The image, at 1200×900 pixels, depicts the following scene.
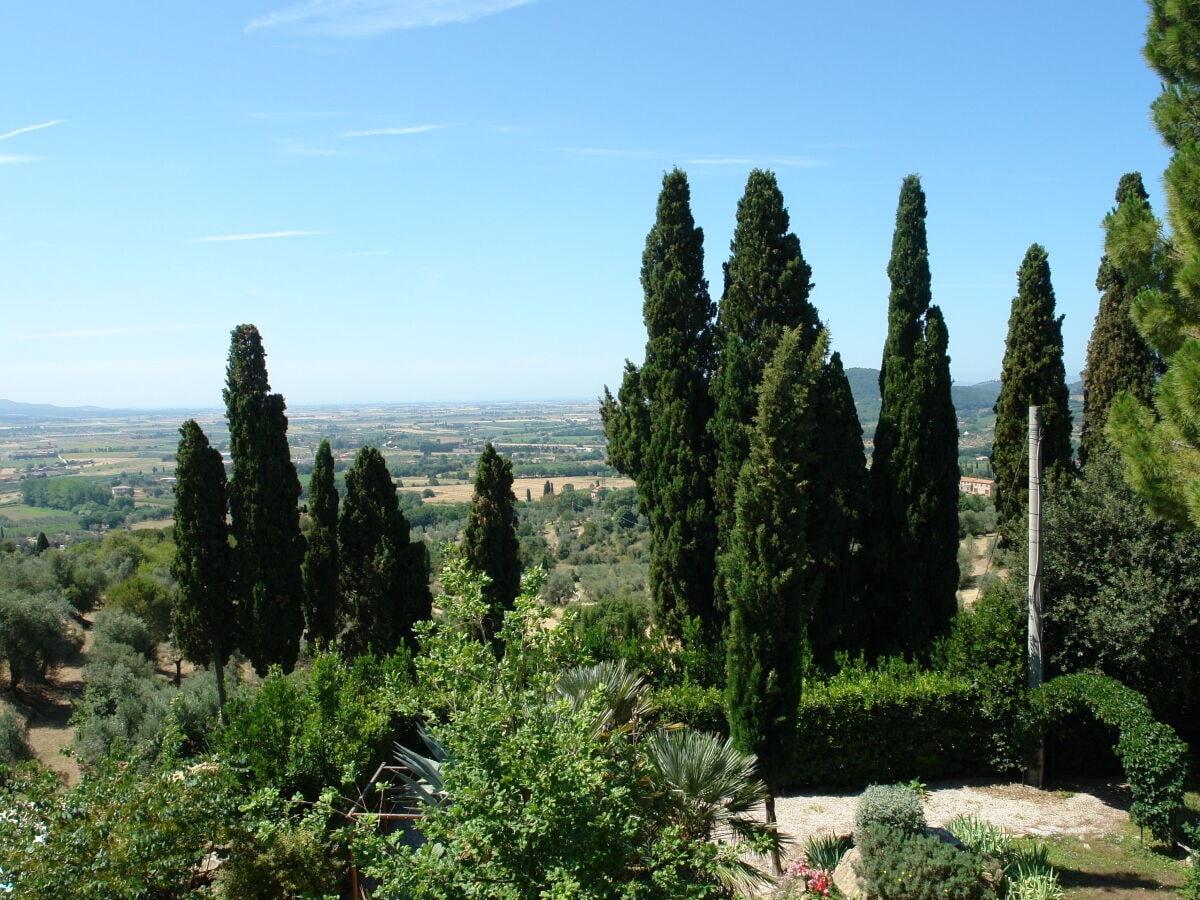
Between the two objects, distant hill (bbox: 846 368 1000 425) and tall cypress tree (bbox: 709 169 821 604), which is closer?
tall cypress tree (bbox: 709 169 821 604)

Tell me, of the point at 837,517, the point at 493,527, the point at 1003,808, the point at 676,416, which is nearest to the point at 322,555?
the point at 493,527

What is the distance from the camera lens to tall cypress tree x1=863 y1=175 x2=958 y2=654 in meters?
15.2

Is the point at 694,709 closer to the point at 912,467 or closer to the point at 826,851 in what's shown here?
the point at 826,851

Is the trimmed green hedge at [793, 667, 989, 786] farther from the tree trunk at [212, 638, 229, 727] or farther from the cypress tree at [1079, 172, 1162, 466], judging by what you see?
the tree trunk at [212, 638, 229, 727]

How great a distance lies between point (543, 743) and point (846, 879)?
515 centimetres

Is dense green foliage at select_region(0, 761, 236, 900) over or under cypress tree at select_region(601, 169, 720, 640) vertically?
under

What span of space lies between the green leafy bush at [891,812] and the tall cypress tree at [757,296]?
239 inches

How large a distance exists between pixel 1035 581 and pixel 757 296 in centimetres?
Result: 686

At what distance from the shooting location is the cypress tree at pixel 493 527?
16.3m

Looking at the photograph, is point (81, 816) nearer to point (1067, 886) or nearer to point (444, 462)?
point (1067, 886)

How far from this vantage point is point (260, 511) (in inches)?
641

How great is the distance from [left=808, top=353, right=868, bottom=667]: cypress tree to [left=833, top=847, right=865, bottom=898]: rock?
597 centimetres

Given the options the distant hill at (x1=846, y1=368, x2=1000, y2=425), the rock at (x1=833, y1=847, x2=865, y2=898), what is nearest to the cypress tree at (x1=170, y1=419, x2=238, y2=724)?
the rock at (x1=833, y1=847, x2=865, y2=898)

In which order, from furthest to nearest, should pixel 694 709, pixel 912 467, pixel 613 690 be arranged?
1. pixel 912 467
2. pixel 694 709
3. pixel 613 690
